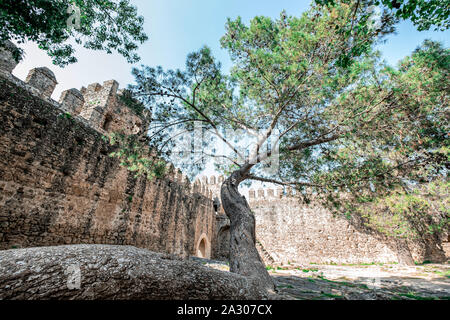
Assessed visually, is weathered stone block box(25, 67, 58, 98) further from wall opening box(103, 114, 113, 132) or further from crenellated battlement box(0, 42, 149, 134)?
wall opening box(103, 114, 113, 132)

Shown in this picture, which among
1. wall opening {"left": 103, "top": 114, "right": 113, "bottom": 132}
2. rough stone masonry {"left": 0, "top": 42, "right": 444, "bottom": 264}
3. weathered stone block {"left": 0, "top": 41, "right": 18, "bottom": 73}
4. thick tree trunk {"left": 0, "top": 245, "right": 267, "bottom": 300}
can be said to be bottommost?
thick tree trunk {"left": 0, "top": 245, "right": 267, "bottom": 300}

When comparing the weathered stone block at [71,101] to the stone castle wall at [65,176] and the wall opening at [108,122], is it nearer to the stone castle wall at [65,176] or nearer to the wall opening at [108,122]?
the stone castle wall at [65,176]

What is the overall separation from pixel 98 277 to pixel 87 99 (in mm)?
9550

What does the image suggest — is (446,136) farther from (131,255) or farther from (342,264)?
(342,264)

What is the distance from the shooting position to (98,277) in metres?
1.56

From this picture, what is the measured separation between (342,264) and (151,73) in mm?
15771

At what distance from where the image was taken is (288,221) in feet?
53.0

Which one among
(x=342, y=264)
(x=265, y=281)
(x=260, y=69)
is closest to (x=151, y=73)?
(x=260, y=69)

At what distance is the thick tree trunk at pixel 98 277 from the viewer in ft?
4.46

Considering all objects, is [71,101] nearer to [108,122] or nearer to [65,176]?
[108,122]

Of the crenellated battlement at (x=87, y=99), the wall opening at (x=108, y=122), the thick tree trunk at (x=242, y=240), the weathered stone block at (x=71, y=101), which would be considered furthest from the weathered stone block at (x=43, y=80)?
the thick tree trunk at (x=242, y=240)

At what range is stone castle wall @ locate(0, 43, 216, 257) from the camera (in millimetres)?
4969

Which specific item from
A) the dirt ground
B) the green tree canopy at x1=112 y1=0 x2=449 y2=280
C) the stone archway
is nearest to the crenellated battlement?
the green tree canopy at x1=112 y1=0 x2=449 y2=280

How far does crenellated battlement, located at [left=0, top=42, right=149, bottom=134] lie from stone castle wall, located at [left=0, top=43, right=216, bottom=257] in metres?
0.03
